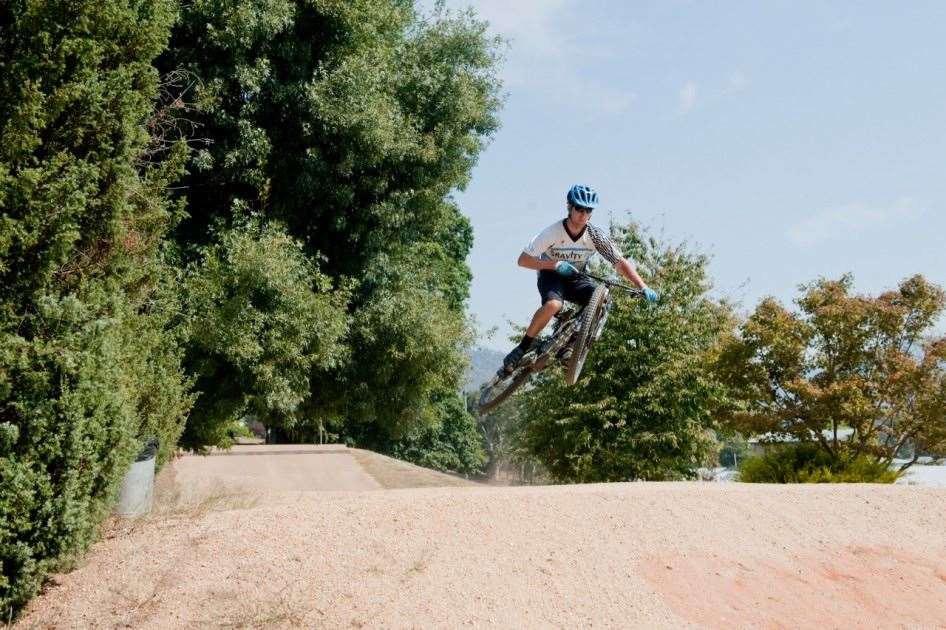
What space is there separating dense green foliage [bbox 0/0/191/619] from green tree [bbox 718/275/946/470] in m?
15.0

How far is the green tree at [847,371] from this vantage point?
746 inches

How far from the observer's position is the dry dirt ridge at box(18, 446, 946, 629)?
8305 millimetres

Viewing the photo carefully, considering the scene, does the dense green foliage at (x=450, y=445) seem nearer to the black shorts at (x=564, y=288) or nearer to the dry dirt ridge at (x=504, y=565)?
the dry dirt ridge at (x=504, y=565)

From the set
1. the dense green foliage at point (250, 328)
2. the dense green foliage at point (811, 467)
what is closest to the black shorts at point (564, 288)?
the dense green foliage at point (250, 328)

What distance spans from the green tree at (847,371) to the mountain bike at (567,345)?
10.4m

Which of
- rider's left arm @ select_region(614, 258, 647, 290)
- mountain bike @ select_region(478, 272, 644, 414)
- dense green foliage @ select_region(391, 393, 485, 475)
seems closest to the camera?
mountain bike @ select_region(478, 272, 644, 414)

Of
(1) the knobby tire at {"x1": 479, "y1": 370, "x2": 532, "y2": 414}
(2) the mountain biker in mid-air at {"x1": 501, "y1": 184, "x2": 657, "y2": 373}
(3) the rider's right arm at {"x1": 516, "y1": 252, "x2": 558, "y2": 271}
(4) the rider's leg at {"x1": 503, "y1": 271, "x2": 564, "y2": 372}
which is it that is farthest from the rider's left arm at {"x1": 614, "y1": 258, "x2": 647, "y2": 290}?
(1) the knobby tire at {"x1": 479, "y1": 370, "x2": 532, "y2": 414}

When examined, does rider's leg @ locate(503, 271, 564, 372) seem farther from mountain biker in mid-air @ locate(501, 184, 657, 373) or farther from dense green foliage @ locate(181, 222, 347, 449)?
dense green foliage @ locate(181, 222, 347, 449)

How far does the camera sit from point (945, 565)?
37.9 ft

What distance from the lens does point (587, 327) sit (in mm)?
9922

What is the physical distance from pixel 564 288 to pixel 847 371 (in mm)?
12429

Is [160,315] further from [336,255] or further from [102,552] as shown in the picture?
[336,255]

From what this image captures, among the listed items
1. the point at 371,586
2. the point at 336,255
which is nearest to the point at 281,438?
Result: the point at 336,255

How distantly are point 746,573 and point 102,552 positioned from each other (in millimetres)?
7753
